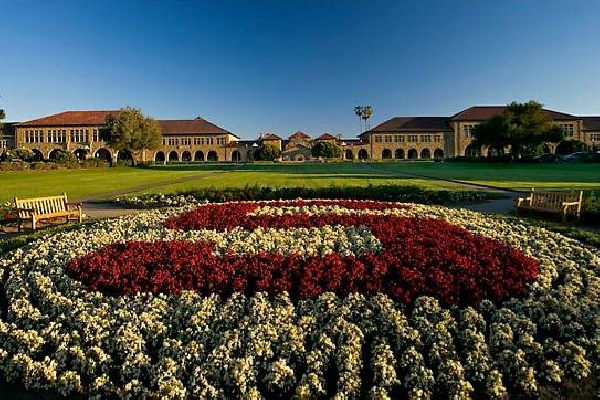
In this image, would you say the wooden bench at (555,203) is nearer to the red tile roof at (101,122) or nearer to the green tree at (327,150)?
the green tree at (327,150)

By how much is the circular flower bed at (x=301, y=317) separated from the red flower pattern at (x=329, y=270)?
2 centimetres

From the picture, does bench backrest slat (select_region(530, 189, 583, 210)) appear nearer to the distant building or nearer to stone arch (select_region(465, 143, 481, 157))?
stone arch (select_region(465, 143, 481, 157))

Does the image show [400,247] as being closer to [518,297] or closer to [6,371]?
[518,297]

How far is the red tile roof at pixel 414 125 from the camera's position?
93.6 m

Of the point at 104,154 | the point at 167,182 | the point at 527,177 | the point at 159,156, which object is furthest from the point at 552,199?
the point at 159,156

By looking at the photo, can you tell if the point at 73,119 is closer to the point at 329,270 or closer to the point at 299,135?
the point at 299,135

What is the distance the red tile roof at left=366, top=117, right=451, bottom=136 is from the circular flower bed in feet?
292

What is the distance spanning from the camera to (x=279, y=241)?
7.36 meters

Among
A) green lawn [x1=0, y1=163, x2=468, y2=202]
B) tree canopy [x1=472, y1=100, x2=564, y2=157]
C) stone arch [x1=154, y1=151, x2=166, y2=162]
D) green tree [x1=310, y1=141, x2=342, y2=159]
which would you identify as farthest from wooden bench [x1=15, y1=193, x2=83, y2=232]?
stone arch [x1=154, y1=151, x2=166, y2=162]

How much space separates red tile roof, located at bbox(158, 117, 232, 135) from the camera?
9462 centimetres

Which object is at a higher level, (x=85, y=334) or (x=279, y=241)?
(x=279, y=241)

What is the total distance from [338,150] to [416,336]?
78.0 meters

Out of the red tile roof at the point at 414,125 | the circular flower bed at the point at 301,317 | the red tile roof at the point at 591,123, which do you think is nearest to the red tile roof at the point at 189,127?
the red tile roof at the point at 414,125

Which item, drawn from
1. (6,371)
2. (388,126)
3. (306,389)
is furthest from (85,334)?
(388,126)
